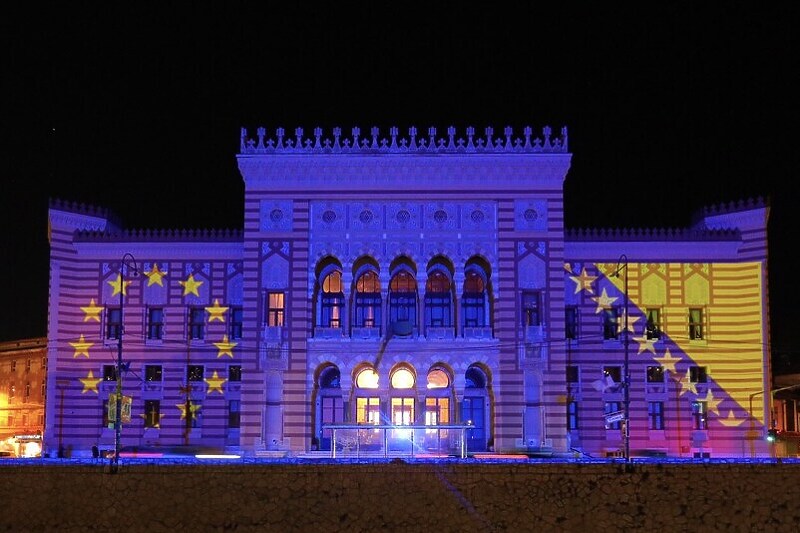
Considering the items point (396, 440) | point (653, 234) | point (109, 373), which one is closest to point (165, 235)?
point (109, 373)

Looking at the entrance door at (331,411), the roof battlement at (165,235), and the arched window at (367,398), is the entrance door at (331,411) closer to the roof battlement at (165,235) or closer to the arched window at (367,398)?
the arched window at (367,398)

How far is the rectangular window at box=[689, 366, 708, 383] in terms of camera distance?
53.9 meters

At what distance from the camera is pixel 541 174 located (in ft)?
171

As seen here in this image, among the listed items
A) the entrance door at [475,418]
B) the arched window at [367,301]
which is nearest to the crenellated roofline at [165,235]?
the arched window at [367,301]

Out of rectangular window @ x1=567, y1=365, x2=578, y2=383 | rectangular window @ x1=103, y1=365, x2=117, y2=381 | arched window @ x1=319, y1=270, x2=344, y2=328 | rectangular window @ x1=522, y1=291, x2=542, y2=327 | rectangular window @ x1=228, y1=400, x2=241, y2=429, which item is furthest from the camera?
rectangular window @ x1=103, y1=365, x2=117, y2=381

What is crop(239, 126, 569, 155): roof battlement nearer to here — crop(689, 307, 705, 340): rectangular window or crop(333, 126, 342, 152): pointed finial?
crop(333, 126, 342, 152): pointed finial

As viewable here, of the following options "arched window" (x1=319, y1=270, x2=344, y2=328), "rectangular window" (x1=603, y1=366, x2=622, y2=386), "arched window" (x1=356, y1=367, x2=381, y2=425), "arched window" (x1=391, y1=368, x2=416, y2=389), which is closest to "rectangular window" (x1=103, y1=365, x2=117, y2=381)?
"arched window" (x1=319, y1=270, x2=344, y2=328)

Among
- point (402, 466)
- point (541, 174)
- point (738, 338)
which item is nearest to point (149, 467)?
point (402, 466)

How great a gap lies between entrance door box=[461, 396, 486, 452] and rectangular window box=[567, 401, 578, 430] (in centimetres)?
473

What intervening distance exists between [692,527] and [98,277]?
116 feet

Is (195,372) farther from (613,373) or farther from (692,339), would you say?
(692,339)

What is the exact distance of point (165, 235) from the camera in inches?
2189

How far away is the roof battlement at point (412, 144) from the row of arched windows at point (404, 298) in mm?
5713

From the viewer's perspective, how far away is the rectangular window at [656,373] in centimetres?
5394
